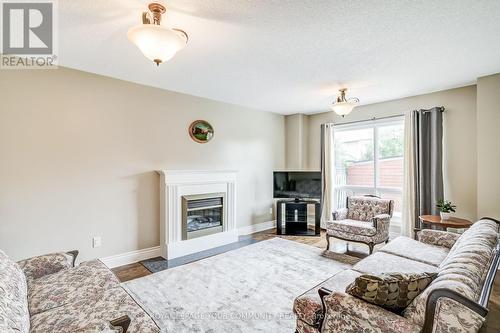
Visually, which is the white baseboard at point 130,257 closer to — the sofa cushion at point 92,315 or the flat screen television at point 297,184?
the sofa cushion at point 92,315

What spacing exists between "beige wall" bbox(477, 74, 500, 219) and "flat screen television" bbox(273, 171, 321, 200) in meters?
2.40

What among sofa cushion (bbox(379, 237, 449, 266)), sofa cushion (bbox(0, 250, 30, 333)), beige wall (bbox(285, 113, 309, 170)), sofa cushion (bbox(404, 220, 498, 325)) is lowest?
sofa cushion (bbox(379, 237, 449, 266))

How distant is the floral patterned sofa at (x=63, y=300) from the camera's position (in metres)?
1.29

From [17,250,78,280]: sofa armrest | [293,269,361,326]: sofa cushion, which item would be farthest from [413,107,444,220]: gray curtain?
[17,250,78,280]: sofa armrest

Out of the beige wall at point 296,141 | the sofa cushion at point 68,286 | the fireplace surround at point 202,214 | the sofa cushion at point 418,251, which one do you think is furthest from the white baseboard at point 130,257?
the beige wall at point 296,141

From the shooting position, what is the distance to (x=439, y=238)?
2.92 m

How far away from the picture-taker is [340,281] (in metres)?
1.96

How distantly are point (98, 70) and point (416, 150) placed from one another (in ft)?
16.1

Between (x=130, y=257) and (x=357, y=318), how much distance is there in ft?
10.4

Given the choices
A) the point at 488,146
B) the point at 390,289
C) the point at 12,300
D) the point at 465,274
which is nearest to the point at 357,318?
the point at 390,289

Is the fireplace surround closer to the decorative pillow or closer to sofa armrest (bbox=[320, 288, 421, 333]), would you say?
sofa armrest (bbox=[320, 288, 421, 333])

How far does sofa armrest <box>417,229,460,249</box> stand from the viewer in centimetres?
284

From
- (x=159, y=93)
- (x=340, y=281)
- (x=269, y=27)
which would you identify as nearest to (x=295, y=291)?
A: (x=340, y=281)

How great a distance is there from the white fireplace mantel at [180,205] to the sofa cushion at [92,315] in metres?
2.02
